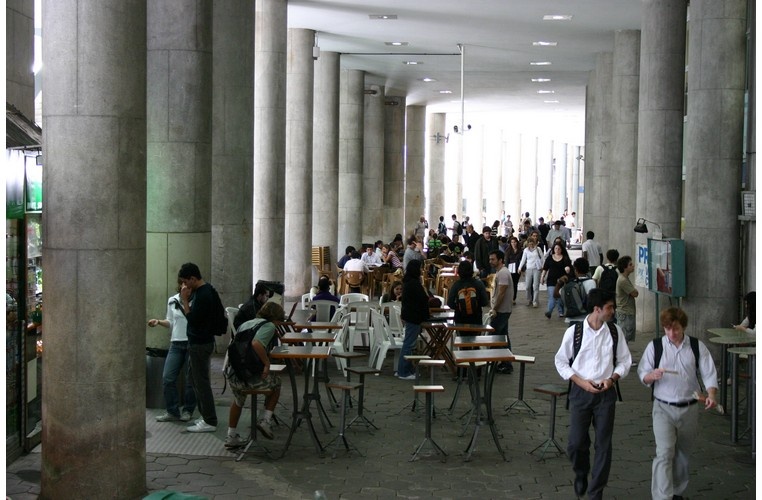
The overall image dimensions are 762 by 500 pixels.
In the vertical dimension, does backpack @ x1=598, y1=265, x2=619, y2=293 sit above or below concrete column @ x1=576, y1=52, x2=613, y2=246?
below

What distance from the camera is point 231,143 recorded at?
1526 centimetres

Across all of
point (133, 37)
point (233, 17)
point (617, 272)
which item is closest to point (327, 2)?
point (233, 17)

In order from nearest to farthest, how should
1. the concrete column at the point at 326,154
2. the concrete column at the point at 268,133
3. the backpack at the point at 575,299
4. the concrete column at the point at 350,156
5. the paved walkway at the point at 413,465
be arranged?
the paved walkway at the point at 413,465 < the backpack at the point at 575,299 < the concrete column at the point at 268,133 < the concrete column at the point at 326,154 < the concrete column at the point at 350,156

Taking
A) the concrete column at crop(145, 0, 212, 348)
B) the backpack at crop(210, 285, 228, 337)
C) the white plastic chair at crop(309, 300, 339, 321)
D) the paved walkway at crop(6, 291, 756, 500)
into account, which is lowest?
the paved walkway at crop(6, 291, 756, 500)

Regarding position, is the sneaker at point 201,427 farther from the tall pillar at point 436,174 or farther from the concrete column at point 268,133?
the tall pillar at point 436,174

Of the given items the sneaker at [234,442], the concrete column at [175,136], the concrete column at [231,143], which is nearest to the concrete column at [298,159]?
the concrete column at [231,143]

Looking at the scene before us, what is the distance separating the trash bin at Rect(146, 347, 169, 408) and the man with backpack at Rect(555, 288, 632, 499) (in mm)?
4983

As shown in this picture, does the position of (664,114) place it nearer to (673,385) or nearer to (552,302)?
(552,302)

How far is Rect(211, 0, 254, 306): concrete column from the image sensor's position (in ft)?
49.6

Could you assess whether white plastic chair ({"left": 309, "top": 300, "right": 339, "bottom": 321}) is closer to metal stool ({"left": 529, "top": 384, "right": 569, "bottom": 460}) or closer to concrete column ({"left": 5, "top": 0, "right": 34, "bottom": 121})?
concrete column ({"left": 5, "top": 0, "right": 34, "bottom": 121})

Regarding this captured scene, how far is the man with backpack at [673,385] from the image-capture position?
7.57 metres

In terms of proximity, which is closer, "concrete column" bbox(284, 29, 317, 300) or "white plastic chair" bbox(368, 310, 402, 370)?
"white plastic chair" bbox(368, 310, 402, 370)

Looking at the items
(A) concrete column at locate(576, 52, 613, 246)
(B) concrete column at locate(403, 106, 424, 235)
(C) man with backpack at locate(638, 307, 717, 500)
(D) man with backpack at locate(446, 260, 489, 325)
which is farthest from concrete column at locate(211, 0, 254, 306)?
(B) concrete column at locate(403, 106, 424, 235)

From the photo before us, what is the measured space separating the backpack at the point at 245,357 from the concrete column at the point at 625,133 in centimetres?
1443
